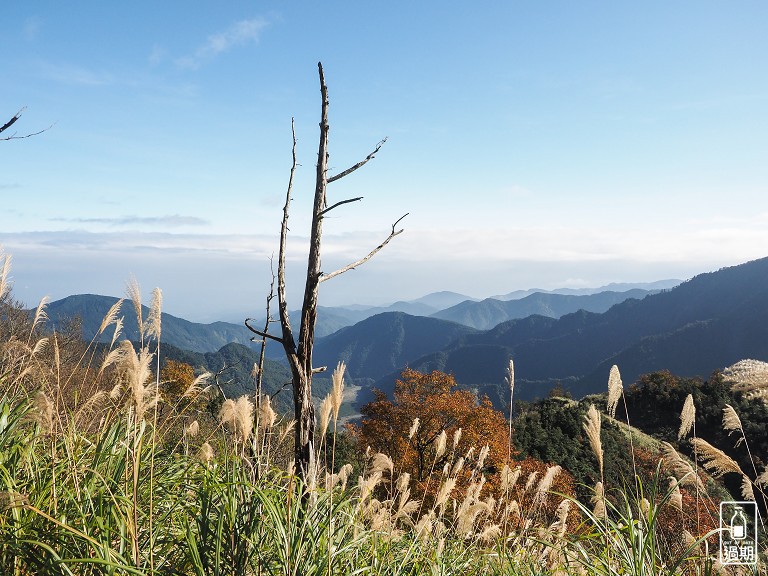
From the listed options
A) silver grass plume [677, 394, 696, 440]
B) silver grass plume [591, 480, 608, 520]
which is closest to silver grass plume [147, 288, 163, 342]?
silver grass plume [591, 480, 608, 520]

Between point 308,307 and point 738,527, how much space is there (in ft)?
10.9

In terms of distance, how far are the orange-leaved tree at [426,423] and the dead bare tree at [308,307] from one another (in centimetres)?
2153

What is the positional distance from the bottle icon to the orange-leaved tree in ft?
69.1

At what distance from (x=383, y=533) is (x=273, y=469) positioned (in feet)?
3.12

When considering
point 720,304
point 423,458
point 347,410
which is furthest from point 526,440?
point 720,304

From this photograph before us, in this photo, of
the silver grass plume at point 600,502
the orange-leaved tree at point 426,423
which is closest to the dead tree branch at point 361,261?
the silver grass plume at point 600,502

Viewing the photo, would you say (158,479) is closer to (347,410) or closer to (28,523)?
(28,523)

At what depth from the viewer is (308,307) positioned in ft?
12.5

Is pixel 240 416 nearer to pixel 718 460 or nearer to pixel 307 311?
pixel 307 311

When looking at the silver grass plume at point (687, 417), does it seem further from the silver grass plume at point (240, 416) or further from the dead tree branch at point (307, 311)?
the silver grass plume at point (240, 416)

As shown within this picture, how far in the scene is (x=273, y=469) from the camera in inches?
149

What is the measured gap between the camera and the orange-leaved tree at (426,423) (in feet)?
82.0

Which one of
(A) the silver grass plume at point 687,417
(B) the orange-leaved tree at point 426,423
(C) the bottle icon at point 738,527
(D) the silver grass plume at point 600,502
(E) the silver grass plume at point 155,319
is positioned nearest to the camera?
(E) the silver grass plume at point 155,319

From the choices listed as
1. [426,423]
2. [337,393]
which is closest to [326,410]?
[337,393]
